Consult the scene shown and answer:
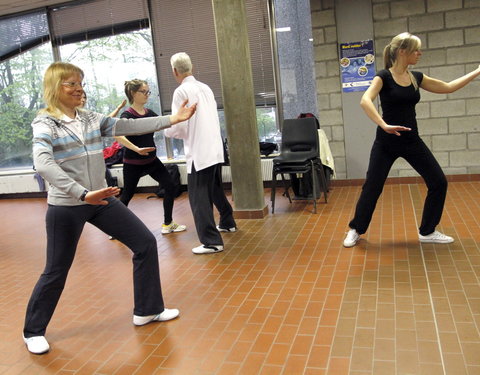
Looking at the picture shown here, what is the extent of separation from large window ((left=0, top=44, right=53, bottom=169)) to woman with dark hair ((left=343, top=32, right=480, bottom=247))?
6.72 meters

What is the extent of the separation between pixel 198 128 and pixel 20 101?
6227 mm

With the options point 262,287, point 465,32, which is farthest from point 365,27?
point 262,287

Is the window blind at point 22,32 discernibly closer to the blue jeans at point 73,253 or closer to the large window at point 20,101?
the large window at point 20,101

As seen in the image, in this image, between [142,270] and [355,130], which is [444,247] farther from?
[355,130]

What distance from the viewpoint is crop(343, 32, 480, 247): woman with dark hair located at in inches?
146

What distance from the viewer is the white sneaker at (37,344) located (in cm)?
288

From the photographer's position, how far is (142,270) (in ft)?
Answer: 9.91

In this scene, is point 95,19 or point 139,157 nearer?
point 139,157

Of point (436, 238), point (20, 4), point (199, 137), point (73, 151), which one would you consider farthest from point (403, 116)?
point (20, 4)

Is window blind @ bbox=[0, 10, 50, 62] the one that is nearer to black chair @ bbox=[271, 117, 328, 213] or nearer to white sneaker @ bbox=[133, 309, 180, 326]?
black chair @ bbox=[271, 117, 328, 213]

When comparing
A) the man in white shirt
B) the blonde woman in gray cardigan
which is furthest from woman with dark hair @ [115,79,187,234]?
the blonde woman in gray cardigan

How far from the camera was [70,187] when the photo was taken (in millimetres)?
2539

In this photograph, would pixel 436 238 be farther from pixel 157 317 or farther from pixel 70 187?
pixel 70 187

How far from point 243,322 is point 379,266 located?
1256mm
